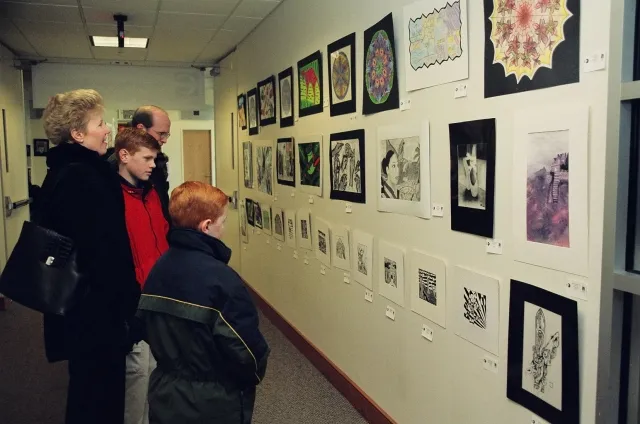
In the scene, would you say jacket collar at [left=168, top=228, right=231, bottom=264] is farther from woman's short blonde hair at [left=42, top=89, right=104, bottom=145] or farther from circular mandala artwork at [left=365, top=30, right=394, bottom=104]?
circular mandala artwork at [left=365, top=30, right=394, bottom=104]

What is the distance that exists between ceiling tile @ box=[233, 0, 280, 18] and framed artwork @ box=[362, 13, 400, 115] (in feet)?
6.23

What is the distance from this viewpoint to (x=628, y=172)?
1384 mm

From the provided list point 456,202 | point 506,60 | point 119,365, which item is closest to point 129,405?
point 119,365

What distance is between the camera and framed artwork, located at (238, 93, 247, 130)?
5.95m

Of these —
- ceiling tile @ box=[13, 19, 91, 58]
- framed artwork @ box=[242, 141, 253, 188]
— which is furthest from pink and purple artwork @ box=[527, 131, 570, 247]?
ceiling tile @ box=[13, 19, 91, 58]

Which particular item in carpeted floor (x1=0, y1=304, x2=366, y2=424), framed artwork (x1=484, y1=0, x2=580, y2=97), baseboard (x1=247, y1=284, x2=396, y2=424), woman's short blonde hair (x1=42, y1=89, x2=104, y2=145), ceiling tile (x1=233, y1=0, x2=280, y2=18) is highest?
ceiling tile (x1=233, y1=0, x2=280, y2=18)

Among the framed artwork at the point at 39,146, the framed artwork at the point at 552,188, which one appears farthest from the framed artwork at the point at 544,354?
the framed artwork at the point at 39,146

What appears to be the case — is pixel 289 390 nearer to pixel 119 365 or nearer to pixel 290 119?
pixel 119 365

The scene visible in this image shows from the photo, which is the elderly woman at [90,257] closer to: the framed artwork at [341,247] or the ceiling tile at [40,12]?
the framed artwork at [341,247]

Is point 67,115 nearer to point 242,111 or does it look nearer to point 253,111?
point 253,111

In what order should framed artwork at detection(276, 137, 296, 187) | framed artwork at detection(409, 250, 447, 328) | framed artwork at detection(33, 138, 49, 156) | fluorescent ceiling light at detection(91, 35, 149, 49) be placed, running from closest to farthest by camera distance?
framed artwork at detection(409, 250, 447, 328) < framed artwork at detection(276, 137, 296, 187) < fluorescent ceiling light at detection(91, 35, 149, 49) < framed artwork at detection(33, 138, 49, 156)

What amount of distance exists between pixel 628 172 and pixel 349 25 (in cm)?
222

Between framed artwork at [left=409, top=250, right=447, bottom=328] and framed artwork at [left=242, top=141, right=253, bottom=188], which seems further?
framed artwork at [left=242, top=141, right=253, bottom=188]

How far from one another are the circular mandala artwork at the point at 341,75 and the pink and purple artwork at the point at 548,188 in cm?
163
